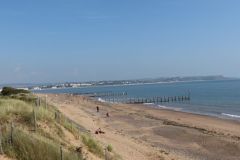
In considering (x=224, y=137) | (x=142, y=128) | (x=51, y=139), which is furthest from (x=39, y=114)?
(x=142, y=128)

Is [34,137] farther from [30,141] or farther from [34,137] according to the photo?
[30,141]

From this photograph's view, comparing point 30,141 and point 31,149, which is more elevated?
point 30,141

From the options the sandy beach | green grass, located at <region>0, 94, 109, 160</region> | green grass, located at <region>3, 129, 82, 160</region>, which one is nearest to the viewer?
green grass, located at <region>3, 129, 82, 160</region>

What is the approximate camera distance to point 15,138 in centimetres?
1441

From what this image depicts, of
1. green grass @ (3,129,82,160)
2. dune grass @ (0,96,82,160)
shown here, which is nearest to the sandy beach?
dune grass @ (0,96,82,160)

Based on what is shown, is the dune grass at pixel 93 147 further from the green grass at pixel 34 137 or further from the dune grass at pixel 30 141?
the dune grass at pixel 30 141

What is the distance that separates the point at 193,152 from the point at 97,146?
11875 millimetres

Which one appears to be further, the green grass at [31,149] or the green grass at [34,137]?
the green grass at [34,137]

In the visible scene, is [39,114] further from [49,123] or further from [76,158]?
[76,158]

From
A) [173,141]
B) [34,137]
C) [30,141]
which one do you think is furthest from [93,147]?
[173,141]

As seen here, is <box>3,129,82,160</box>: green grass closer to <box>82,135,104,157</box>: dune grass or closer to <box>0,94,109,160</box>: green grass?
<box>0,94,109,160</box>: green grass

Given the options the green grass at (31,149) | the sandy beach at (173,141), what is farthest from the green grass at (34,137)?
the sandy beach at (173,141)

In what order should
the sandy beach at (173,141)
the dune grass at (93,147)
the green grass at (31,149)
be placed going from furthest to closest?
the sandy beach at (173,141), the dune grass at (93,147), the green grass at (31,149)

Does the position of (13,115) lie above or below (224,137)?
above
